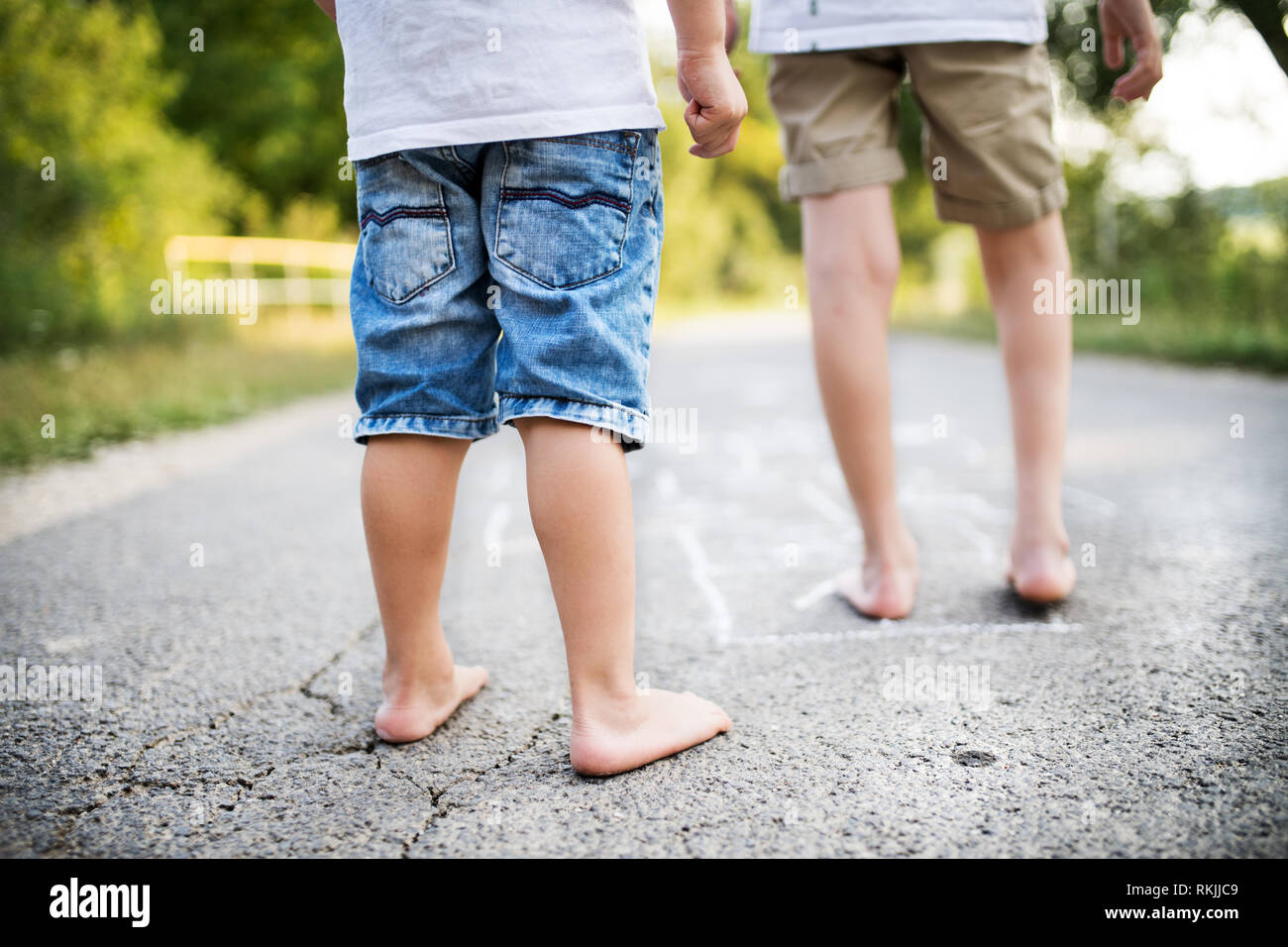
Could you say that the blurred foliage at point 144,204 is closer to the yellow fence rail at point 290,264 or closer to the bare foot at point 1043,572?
the yellow fence rail at point 290,264

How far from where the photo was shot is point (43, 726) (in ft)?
5.08

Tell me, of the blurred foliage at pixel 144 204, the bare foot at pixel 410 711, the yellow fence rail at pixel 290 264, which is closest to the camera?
the bare foot at pixel 410 711

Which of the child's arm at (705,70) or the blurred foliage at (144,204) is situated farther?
the blurred foliage at (144,204)

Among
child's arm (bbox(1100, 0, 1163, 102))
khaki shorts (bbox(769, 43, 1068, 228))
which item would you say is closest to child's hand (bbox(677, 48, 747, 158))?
khaki shorts (bbox(769, 43, 1068, 228))

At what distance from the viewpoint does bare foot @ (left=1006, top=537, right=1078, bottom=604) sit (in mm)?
1955

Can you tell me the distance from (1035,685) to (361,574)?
156 cm

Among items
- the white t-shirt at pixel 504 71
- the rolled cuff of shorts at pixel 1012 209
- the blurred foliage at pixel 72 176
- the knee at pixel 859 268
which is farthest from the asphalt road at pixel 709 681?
the blurred foliage at pixel 72 176

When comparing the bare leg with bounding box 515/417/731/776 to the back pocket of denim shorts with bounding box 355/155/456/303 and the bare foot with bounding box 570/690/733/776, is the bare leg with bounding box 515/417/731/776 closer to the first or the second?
the bare foot with bounding box 570/690/733/776

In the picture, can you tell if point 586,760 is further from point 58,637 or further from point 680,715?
point 58,637

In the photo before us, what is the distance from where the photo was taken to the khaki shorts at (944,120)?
1922mm

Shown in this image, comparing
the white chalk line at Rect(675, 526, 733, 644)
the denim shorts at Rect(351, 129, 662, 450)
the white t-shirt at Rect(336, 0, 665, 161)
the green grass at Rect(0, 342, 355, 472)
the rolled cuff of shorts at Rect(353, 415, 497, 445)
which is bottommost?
the white chalk line at Rect(675, 526, 733, 644)

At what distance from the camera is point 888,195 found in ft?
6.56

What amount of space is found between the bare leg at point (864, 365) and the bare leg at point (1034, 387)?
0.24 meters
